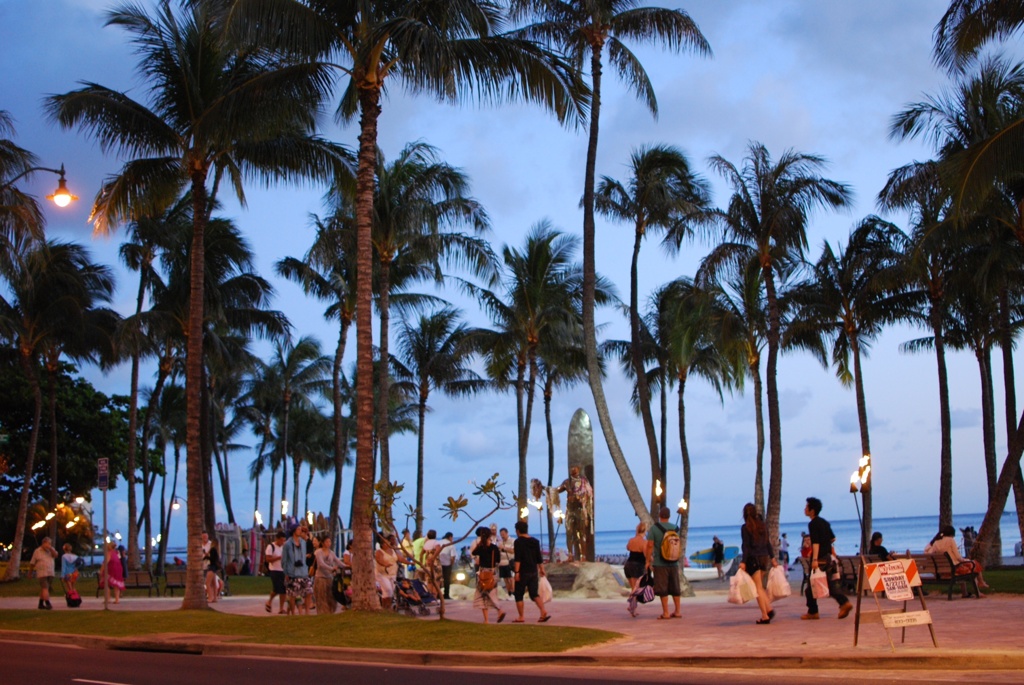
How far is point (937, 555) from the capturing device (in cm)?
1814

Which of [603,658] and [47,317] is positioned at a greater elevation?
[47,317]

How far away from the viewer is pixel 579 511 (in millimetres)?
28891

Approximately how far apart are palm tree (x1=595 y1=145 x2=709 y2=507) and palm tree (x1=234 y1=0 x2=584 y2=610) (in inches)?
497

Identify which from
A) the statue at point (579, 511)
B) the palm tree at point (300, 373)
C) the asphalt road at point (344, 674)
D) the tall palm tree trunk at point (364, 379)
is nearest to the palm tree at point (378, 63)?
the tall palm tree trunk at point (364, 379)

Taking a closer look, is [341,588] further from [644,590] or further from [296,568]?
[644,590]

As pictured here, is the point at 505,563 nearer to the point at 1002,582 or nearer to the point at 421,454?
the point at 1002,582

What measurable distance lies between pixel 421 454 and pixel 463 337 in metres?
8.46

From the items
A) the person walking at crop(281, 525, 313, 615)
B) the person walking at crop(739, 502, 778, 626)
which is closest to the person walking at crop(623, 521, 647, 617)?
the person walking at crop(739, 502, 778, 626)

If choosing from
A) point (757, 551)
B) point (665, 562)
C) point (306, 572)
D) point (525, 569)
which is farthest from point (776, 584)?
point (306, 572)

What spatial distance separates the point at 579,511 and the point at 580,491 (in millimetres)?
Result: 558

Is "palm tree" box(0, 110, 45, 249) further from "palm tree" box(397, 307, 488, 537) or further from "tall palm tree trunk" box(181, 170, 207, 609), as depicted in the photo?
"palm tree" box(397, 307, 488, 537)

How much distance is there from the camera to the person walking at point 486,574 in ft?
54.0

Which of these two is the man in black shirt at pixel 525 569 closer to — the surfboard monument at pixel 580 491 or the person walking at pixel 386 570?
the person walking at pixel 386 570

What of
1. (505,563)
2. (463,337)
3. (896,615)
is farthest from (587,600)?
(463,337)
